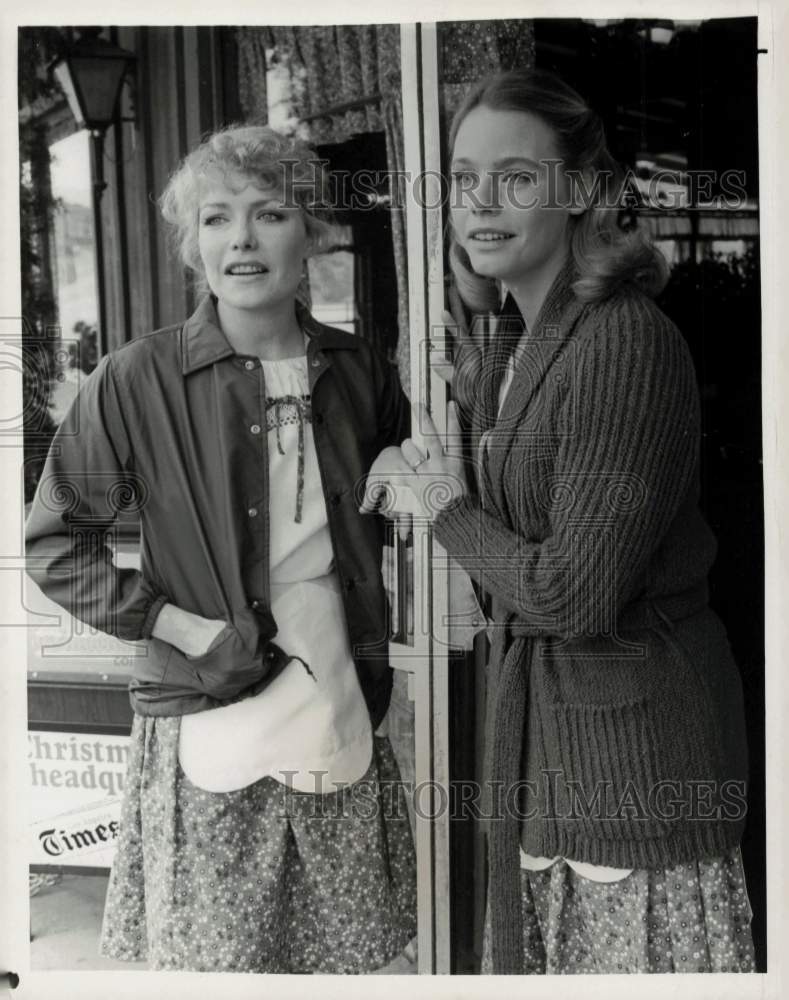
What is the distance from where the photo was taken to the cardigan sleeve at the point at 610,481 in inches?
61.6

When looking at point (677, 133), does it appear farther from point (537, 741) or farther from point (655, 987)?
point (655, 987)

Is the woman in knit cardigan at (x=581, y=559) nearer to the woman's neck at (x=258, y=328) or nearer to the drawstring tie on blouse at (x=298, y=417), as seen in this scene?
the drawstring tie on blouse at (x=298, y=417)

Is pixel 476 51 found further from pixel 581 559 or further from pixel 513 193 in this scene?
pixel 581 559

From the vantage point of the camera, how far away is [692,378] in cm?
163

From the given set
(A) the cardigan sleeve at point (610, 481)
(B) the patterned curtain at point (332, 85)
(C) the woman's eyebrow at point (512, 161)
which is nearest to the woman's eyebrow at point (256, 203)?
(B) the patterned curtain at point (332, 85)

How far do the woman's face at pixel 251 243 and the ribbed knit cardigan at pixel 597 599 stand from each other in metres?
0.34

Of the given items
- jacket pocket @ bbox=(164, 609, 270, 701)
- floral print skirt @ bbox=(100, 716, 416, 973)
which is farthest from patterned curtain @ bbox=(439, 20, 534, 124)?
floral print skirt @ bbox=(100, 716, 416, 973)

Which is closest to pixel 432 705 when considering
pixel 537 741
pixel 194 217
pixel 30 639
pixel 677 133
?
pixel 537 741

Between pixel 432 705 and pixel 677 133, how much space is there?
3.21 feet

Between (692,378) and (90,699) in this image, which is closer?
(692,378)

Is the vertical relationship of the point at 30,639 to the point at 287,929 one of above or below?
above

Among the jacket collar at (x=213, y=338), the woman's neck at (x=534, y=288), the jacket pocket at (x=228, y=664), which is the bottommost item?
the jacket pocket at (x=228, y=664)

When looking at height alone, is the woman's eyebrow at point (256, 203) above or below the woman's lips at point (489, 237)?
above

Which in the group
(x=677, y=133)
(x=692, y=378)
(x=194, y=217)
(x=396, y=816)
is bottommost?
(x=396, y=816)
